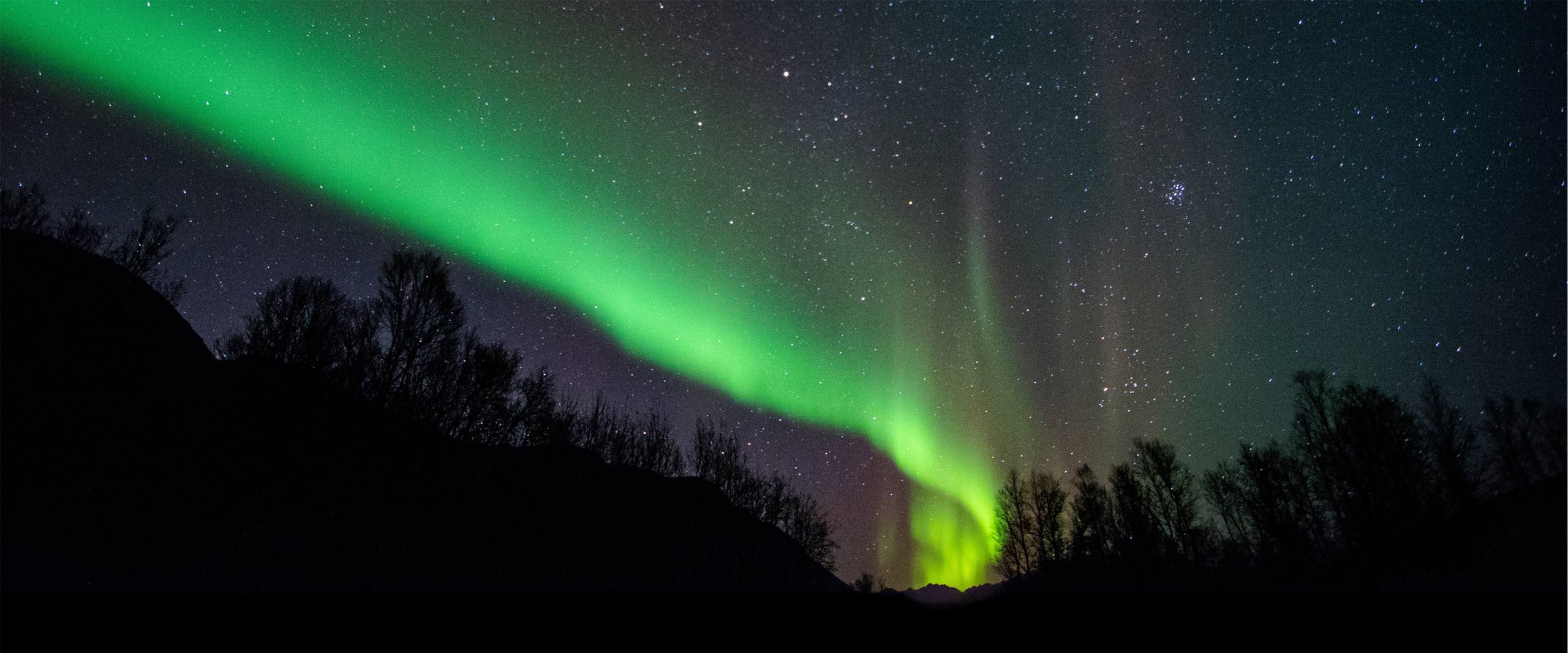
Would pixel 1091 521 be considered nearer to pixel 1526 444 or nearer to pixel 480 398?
pixel 1526 444

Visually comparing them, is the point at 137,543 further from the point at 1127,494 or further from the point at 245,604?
the point at 1127,494

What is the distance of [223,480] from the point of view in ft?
51.0

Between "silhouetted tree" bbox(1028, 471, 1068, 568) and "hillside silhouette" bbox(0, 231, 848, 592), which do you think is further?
"silhouetted tree" bbox(1028, 471, 1068, 568)

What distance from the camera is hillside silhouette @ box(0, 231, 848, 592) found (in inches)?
488

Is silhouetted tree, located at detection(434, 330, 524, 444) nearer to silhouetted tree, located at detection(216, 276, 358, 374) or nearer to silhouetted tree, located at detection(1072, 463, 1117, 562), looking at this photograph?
silhouetted tree, located at detection(216, 276, 358, 374)

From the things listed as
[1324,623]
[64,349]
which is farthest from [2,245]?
[1324,623]

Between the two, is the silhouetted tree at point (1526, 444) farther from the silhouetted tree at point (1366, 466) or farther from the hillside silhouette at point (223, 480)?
the hillside silhouette at point (223, 480)

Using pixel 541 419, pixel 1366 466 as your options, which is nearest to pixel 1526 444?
pixel 1366 466

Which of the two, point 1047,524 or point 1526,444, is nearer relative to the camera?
point 1526,444

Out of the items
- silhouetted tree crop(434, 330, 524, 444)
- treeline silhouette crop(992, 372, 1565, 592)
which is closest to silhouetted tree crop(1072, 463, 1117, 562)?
treeline silhouette crop(992, 372, 1565, 592)

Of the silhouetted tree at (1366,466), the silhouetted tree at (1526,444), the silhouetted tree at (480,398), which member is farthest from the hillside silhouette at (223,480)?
the silhouetted tree at (1366,466)

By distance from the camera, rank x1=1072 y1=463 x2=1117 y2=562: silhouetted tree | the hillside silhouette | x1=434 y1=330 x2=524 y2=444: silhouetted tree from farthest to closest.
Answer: x1=1072 y1=463 x2=1117 y2=562: silhouetted tree
x1=434 y1=330 x2=524 y2=444: silhouetted tree
the hillside silhouette

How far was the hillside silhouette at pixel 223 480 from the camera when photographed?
40.7 ft

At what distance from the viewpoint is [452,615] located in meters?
2.07
